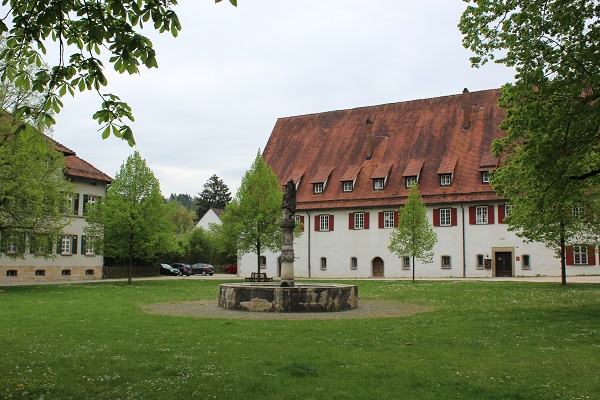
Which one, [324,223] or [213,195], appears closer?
[324,223]

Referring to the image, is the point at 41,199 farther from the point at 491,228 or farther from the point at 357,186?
the point at 491,228

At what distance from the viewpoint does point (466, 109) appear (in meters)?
49.2

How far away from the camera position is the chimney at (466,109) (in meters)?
48.7

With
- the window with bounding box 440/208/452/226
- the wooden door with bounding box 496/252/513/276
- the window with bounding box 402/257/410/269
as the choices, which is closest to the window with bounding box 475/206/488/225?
the window with bounding box 440/208/452/226

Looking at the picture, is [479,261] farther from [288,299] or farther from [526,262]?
[288,299]

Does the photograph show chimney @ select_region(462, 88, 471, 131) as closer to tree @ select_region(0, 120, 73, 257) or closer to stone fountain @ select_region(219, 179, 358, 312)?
tree @ select_region(0, 120, 73, 257)

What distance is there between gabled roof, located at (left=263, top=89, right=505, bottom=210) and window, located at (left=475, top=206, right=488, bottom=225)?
3.06ft

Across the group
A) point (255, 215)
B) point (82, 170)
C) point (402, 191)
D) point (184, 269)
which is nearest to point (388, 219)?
point (402, 191)

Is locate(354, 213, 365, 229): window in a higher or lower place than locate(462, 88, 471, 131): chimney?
lower

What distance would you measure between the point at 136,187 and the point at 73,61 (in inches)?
1226

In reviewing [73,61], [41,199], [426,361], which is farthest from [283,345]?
[41,199]

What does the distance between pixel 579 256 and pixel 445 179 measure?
35.9ft

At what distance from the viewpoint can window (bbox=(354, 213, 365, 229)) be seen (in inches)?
1940

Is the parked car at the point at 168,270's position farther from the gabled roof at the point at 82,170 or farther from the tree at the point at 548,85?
the tree at the point at 548,85
